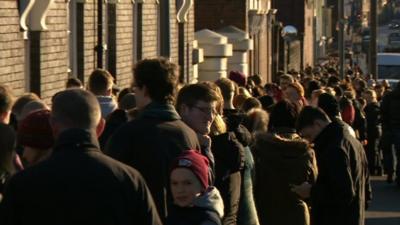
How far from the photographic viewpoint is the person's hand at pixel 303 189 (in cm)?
1021

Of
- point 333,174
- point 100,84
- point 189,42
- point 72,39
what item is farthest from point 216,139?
point 189,42

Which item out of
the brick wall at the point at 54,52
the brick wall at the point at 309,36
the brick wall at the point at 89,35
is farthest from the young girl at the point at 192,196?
the brick wall at the point at 309,36

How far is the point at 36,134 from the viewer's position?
21.5ft

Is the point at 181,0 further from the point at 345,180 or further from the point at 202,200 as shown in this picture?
the point at 202,200

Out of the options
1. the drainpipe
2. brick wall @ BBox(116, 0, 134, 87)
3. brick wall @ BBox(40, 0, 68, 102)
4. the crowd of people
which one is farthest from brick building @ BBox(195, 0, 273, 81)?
the crowd of people

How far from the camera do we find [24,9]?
48.8 feet

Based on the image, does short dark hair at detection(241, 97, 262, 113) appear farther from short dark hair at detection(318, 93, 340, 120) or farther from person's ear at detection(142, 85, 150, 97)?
person's ear at detection(142, 85, 150, 97)

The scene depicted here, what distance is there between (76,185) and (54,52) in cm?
1101

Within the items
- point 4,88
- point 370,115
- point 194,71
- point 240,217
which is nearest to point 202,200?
point 4,88

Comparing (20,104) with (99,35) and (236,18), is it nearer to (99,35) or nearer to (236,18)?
(99,35)

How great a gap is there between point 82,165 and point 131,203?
0.30 meters

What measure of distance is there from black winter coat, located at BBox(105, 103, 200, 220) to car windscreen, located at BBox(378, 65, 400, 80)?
132 feet

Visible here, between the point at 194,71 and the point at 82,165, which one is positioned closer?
the point at 82,165

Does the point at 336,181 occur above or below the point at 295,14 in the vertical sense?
below
